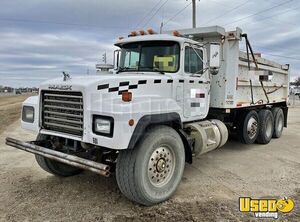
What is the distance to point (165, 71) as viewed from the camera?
542cm

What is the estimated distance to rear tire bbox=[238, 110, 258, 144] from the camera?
319 inches

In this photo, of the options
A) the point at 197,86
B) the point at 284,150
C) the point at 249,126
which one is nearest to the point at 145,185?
the point at 197,86

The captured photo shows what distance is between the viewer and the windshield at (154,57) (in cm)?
546

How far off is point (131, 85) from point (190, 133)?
1.81 metres

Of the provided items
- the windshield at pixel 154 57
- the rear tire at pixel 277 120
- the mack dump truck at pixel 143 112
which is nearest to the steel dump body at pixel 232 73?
the mack dump truck at pixel 143 112

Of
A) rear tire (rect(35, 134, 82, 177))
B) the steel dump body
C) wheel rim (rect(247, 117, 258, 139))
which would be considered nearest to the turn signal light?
rear tire (rect(35, 134, 82, 177))

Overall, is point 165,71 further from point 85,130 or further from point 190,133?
point 85,130

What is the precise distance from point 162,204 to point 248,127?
14.9ft

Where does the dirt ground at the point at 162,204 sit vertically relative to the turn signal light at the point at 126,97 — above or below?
below

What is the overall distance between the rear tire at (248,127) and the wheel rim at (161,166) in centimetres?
385

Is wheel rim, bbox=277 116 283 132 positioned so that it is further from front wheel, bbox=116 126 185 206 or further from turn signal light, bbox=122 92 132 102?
turn signal light, bbox=122 92 132 102

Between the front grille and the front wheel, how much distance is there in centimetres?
82

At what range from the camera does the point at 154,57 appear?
5.59 metres

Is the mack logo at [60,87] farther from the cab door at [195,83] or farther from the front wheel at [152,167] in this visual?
the cab door at [195,83]
